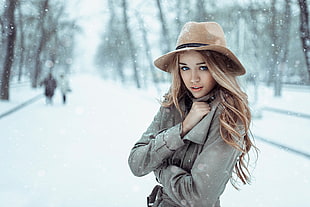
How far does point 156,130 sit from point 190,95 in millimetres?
300

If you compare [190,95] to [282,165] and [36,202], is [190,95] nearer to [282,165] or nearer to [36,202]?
[36,202]

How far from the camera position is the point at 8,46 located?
47.7 feet

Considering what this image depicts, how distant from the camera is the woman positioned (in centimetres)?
132

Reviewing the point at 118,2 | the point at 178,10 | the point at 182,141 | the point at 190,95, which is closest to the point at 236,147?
the point at 182,141

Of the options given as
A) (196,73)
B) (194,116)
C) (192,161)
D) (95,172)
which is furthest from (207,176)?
(95,172)

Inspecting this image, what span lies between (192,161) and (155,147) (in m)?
0.21

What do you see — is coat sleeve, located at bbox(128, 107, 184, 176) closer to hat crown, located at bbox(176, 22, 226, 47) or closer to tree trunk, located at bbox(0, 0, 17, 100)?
hat crown, located at bbox(176, 22, 226, 47)

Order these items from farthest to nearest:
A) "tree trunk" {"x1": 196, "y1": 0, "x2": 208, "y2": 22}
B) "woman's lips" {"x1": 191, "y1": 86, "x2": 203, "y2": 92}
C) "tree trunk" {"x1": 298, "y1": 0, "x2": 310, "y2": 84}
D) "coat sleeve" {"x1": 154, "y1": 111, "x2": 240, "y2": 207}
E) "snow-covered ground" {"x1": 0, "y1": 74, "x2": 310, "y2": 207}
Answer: "tree trunk" {"x1": 196, "y1": 0, "x2": 208, "y2": 22}
"tree trunk" {"x1": 298, "y1": 0, "x2": 310, "y2": 84}
"snow-covered ground" {"x1": 0, "y1": 74, "x2": 310, "y2": 207}
"woman's lips" {"x1": 191, "y1": 86, "x2": 203, "y2": 92}
"coat sleeve" {"x1": 154, "y1": 111, "x2": 240, "y2": 207}

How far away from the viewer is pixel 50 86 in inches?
640

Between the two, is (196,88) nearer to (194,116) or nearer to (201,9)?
(194,116)

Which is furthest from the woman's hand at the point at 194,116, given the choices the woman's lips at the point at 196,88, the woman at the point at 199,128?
the woman's lips at the point at 196,88

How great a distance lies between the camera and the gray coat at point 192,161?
1.31 metres

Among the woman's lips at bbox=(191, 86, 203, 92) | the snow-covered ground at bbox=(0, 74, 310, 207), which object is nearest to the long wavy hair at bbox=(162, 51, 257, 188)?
the woman's lips at bbox=(191, 86, 203, 92)

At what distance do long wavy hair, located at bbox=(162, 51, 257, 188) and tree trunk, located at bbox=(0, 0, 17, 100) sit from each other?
1039 centimetres
